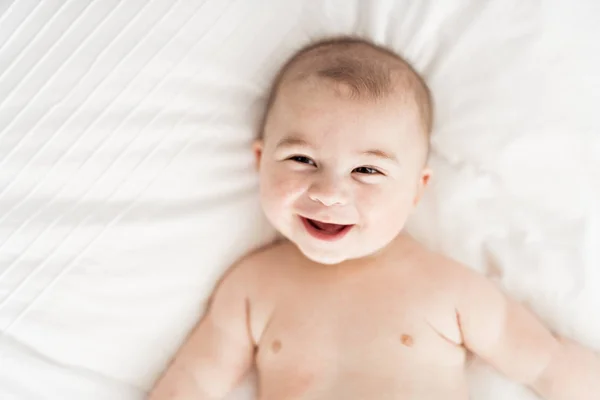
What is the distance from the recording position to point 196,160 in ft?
4.09

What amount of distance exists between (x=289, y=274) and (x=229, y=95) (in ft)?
1.14

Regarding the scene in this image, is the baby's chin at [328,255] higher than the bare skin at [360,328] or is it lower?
higher

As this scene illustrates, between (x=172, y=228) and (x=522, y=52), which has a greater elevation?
(x=522, y=52)

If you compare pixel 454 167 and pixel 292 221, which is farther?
pixel 454 167

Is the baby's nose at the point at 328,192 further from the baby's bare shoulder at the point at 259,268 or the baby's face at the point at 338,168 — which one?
the baby's bare shoulder at the point at 259,268

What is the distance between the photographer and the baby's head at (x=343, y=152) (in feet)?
3.59

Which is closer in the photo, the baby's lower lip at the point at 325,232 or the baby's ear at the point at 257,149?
the baby's lower lip at the point at 325,232

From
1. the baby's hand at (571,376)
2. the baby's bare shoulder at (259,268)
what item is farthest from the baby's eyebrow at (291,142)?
the baby's hand at (571,376)

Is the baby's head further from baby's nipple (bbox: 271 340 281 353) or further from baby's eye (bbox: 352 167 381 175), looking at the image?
baby's nipple (bbox: 271 340 281 353)

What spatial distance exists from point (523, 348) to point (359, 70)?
Answer: 21.9 inches

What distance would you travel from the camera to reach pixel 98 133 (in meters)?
1.17

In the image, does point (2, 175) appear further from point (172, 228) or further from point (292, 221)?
point (292, 221)

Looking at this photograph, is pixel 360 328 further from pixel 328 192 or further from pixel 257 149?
pixel 257 149

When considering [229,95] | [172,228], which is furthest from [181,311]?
[229,95]
